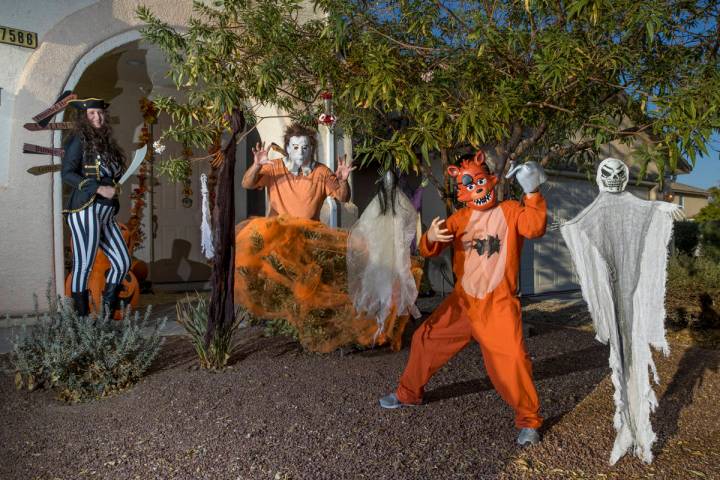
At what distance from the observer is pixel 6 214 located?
599 cm

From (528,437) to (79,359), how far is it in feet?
9.47

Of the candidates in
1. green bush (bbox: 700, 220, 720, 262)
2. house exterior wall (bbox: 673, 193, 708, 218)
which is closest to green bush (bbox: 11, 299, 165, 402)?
green bush (bbox: 700, 220, 720, 262)


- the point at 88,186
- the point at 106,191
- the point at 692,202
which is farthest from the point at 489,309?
the point at 692,202

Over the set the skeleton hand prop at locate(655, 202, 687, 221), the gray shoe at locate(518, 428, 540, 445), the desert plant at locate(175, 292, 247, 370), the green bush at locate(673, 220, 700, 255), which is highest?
the skeleton hand prop at locate(655, 202, 687, 221)

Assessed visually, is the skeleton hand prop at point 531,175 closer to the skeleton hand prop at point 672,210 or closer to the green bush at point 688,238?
the skeleton hand prop at point 672,210

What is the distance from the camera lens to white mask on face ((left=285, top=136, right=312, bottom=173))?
16.3 feet

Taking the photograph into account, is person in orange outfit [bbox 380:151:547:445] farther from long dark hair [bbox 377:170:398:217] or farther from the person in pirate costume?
the person in pirate costume

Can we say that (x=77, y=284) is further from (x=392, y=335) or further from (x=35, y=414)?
(x=392, y=335)

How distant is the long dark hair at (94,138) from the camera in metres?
4.90

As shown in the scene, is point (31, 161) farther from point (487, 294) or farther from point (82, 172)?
point (487, 294)

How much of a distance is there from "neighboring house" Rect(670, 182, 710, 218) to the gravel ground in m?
24.8

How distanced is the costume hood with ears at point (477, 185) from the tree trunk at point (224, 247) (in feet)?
5.67

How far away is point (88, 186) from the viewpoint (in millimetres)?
4883

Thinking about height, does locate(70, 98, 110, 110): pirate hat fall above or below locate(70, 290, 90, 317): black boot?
above
